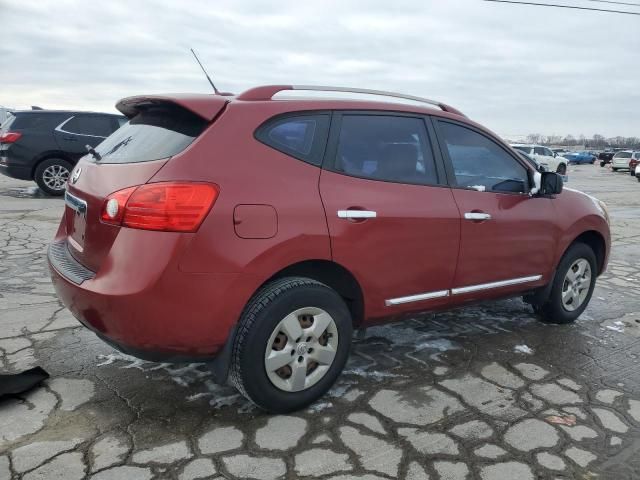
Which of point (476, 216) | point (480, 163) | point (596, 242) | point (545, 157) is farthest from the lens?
point (545, 157)

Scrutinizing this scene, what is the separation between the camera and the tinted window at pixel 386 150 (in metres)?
3.11

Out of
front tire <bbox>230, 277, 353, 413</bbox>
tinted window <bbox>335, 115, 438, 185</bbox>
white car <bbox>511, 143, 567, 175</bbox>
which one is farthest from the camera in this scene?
white car <bbox>511, 143, 567, 175</bbox>

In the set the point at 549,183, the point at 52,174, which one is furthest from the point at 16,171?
the point at 549,183

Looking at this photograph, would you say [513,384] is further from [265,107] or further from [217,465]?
[265,107]

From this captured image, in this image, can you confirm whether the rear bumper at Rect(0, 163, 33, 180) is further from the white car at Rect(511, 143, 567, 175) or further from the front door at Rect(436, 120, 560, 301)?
the white car at Rect(511, 143, 567, 175)

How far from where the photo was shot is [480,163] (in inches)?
150

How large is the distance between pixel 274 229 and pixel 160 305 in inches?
25.3

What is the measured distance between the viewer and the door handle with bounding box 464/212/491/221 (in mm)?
3539

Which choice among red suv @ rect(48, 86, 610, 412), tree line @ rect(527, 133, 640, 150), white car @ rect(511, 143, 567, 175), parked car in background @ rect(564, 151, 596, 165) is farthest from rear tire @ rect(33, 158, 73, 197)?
tree line @ rect(527, 133, 640, 150)

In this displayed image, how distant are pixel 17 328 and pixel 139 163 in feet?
7.00

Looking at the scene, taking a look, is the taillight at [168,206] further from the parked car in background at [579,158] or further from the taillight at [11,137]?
the parked car in background at [579,158]

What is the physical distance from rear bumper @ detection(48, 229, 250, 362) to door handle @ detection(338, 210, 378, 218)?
674 mm

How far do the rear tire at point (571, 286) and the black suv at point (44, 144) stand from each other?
959 cm

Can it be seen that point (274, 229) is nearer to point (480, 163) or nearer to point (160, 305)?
point (160, 305)
